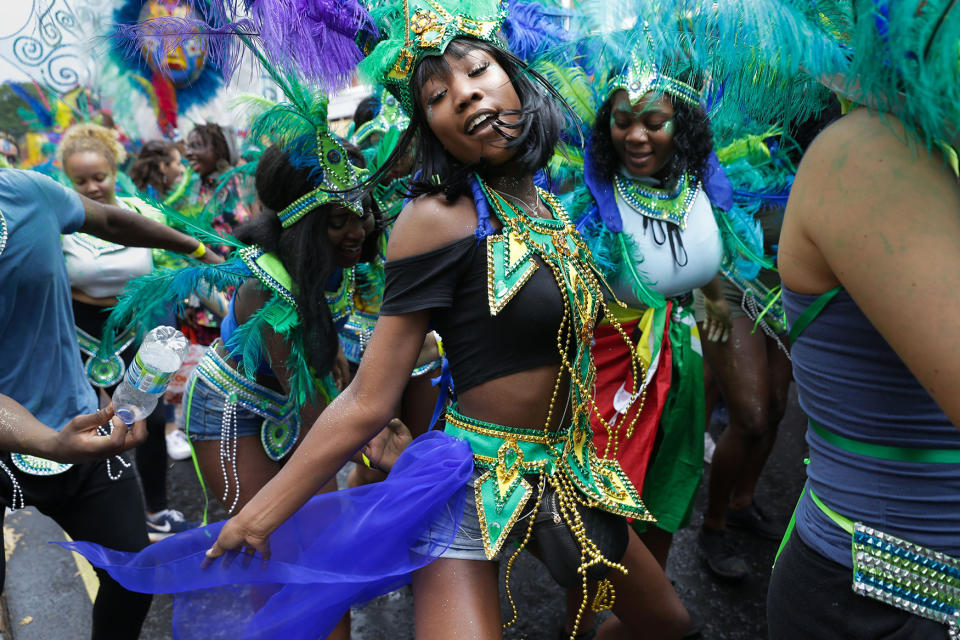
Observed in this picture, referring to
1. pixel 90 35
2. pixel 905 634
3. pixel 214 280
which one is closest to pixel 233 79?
pixel 90 35

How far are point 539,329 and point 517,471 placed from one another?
33 centimetres

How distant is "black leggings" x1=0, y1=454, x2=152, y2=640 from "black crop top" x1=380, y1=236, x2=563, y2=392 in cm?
132

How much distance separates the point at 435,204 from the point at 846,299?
2.96 ft

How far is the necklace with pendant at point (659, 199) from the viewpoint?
9.47ft

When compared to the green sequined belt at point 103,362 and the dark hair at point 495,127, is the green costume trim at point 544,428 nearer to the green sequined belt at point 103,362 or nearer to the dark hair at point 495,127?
the dark hair at point 495,127

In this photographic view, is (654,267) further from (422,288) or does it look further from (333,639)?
(333,639)

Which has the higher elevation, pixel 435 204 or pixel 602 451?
pixel 435 204

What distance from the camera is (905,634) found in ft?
3.78

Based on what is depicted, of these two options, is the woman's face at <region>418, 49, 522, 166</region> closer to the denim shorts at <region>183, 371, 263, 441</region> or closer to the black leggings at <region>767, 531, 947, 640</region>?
the black leggings at <region>767, 531, 947, 640</region>

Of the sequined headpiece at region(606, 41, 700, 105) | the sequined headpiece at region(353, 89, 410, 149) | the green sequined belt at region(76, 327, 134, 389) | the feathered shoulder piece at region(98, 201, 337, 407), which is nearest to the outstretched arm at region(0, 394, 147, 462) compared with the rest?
the feathered shoulder piece at region(98, 201, 337, 407)

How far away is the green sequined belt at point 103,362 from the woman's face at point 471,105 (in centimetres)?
213

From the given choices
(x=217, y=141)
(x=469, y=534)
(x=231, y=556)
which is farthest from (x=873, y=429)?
(x=217, y=141)

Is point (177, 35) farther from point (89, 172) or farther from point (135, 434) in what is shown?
point (89, 172)

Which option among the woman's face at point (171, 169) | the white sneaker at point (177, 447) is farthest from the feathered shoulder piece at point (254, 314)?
the woman's face at point (171, 169)
